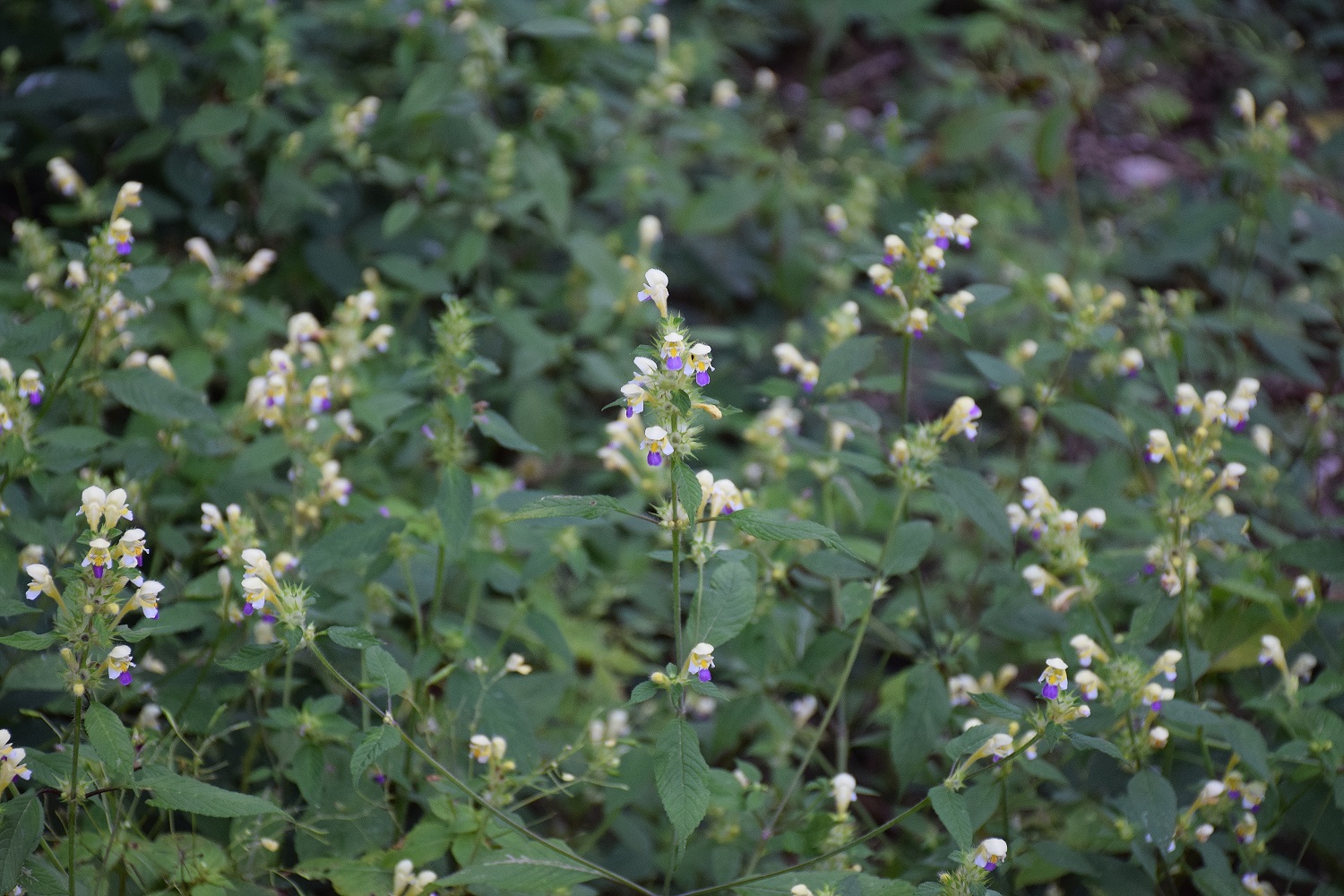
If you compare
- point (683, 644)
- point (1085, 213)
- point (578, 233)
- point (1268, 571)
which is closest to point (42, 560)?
point (683, 644)

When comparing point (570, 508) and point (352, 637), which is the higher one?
point (570, 508)

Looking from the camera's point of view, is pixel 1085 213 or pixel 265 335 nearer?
pixel 265 335

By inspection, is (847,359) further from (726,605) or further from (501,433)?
(501,433)

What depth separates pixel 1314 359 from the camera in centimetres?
480

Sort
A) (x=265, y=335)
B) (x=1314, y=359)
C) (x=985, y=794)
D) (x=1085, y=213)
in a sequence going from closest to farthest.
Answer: (x=985, y=794), (x=265, y=335), (x=1314, y=359), (x=1085, y=213)

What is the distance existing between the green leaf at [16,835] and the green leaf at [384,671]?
59 centimetres

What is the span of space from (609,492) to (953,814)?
217cm

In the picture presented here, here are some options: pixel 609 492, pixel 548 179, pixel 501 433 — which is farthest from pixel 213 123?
pixel 501 433

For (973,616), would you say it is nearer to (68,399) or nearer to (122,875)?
(122,875)

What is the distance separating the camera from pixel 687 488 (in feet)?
5.71

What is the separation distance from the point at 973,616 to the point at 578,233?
1982 mm

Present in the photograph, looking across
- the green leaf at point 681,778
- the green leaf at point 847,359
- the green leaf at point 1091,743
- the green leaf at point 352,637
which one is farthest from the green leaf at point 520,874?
the green leaf at point 847,359

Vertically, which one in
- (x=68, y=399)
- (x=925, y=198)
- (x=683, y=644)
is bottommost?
(x=925, y=198)

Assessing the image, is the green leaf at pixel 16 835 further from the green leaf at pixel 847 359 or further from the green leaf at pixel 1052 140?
the green leaf at pixel 1052 140
